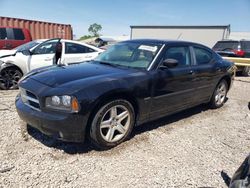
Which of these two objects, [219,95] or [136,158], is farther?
[219,95]

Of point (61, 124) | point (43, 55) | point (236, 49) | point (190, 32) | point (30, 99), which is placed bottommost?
point (61, 124)

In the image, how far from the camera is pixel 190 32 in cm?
2950

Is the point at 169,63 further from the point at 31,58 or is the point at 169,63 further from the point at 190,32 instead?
the point at 190,32

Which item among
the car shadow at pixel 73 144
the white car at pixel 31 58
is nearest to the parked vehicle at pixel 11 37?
the white car at pixel 31 58

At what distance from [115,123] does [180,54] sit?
194cm

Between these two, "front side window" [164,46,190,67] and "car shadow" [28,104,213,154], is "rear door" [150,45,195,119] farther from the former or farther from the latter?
"car shadow" [28,104,213,154]

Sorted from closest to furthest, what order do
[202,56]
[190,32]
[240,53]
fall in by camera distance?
[202,56] < [240,53] < [190,32]

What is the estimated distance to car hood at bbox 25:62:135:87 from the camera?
3.12 meters

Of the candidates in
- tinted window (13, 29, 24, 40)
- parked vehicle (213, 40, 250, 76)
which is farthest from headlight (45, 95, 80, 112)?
parked vehicle (213, 40, 250, 76)

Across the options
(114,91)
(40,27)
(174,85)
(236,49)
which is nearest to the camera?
(114,91)

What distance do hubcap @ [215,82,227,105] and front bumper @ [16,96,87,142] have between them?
3.72m

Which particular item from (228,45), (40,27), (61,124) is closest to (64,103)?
(61,124)

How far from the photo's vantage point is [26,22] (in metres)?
13.9

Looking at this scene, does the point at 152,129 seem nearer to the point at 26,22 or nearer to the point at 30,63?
the point at 30,63
